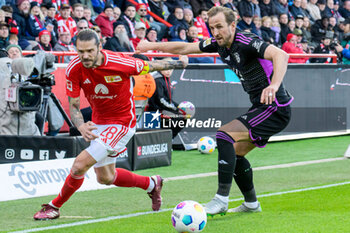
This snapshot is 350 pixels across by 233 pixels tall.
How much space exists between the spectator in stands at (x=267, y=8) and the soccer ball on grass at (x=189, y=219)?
16.4 metres

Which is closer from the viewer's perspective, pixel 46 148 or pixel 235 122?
pixel 235 122

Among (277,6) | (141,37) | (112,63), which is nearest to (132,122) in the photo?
(112,63)

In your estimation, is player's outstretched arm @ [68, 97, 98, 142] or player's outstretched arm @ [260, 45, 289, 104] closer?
player's outstretched arm @ [260, 45, 289, 104]

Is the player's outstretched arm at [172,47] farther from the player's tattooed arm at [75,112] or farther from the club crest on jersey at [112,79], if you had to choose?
the player's tattooed arm at [75,112]

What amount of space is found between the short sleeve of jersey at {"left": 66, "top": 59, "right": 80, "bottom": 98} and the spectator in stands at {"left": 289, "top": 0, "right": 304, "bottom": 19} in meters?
17.7

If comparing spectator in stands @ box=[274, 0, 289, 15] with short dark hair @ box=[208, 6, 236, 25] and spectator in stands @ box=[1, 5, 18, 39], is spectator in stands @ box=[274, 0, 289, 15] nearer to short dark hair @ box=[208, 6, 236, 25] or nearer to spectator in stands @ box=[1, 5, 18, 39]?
spectator in stands @ box=[1, 5, 18, 39]

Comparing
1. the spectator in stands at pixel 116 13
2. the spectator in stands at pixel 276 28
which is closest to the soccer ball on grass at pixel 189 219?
the spectator in stands at pixel 116 13

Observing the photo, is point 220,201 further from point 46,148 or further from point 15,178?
point 46,148

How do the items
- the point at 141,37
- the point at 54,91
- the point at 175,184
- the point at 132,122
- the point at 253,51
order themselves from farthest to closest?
the point at 141,37
the point at 54,91
the point at 175,184
the point at 132,122
the point at 253,51

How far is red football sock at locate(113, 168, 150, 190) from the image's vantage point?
6.82 metres

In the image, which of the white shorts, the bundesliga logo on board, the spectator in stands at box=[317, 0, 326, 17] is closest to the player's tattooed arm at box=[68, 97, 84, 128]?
the white shorts

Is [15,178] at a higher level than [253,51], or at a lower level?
lower

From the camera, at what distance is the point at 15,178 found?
26.0ft

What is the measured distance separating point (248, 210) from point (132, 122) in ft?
5.02
